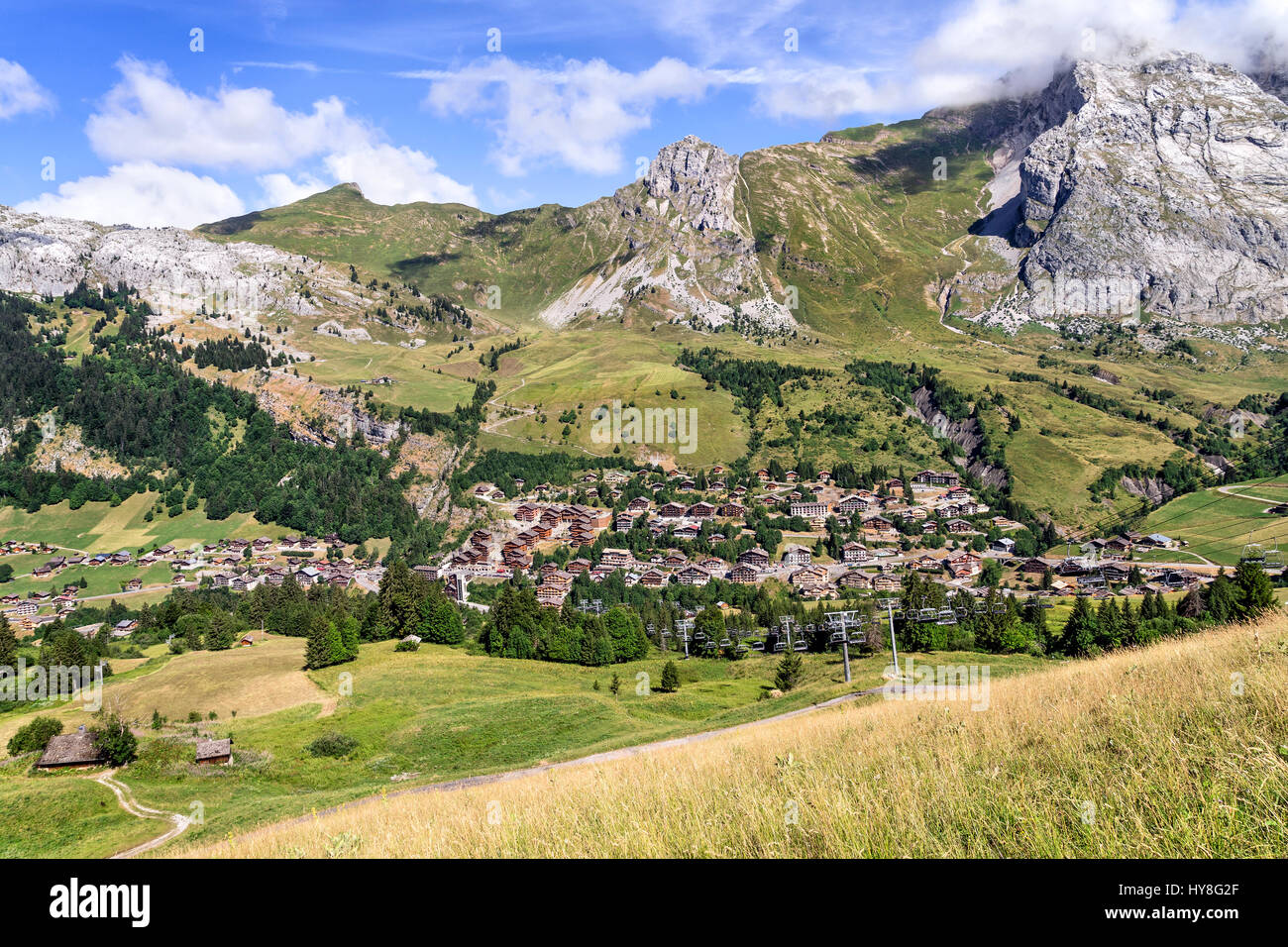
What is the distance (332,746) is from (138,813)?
10716 millimetres

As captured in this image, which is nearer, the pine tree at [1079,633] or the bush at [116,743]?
the bush at [116,743]

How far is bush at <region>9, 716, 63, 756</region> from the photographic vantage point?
4278cm

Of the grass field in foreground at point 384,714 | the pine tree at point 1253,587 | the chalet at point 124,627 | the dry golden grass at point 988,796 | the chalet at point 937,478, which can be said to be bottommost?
the chalet at point 124,627

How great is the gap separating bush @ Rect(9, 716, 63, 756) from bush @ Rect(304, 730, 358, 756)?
16.9m

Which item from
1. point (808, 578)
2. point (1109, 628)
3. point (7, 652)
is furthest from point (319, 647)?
point (808, 578)

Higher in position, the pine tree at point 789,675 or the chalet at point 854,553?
the chalet at point 854,553

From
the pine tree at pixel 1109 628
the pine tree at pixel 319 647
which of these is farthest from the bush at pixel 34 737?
the pine tree at pixel 1109 628

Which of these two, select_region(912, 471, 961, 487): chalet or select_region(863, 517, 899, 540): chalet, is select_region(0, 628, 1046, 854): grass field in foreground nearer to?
select_region(863, 517, 899, 540): chalet

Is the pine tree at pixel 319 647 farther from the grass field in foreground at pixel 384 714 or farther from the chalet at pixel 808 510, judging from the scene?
the chalet at pixel 808 510

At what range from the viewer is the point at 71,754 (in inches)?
1577

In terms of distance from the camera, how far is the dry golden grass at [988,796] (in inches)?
206

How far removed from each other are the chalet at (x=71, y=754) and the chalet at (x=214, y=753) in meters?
6.07

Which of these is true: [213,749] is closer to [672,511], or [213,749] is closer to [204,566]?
[672,511]
